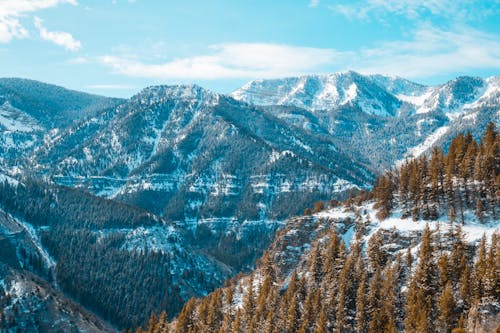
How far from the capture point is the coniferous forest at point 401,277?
109 meters

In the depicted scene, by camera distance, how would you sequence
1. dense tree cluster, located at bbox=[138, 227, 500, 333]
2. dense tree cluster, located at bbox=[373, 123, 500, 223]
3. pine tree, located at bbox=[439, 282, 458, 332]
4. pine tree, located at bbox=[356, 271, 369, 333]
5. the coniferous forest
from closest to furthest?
1. pine tree, located at bbox=[439, 282, 458, 332]
2. dense tree cluster, located at bbox=[138, 227, 500, 333]
3. the coniferous forest
4. pine tree, located at bbox=[356, 271, 369, 333]
5. dense tree cluster, located at bbox=[373, 123, 500, 223]

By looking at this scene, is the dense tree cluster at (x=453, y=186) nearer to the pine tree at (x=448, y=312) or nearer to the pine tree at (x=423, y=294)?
the pine tree at (x=423, y=294)

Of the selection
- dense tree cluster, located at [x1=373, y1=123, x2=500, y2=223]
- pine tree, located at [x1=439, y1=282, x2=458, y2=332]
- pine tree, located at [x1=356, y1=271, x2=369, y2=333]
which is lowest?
pine tree, located at [x1=356, y1=271, x2=369, y2=333]

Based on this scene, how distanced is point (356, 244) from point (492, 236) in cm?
3770

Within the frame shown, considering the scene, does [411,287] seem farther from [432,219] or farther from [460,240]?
[432,219]

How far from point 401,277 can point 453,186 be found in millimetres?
39859

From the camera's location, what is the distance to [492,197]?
139 m

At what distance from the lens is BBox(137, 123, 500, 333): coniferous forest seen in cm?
10919

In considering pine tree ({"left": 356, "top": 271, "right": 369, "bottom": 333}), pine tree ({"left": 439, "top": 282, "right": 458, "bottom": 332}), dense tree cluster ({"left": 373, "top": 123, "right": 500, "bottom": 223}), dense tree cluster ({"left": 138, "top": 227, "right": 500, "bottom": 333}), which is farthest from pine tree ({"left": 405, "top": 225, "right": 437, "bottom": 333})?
dense tree cluster ({"left": 373, "top": 123, "right": 500, "bottom": 223})

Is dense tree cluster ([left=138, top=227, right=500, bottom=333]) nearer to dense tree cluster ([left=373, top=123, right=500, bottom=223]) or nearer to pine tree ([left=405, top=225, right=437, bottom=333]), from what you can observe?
pine tree ([left=405, top=225, right=437, bottom=333])

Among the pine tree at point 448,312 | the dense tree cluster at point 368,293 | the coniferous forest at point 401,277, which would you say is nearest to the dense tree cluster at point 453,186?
the coniferous forest at point 401,277

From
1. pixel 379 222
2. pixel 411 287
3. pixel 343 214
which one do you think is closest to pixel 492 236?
pixel 411 287

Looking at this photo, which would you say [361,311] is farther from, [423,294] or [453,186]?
[453,186]

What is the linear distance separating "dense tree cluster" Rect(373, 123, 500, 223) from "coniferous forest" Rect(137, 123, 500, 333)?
1.06 ft
